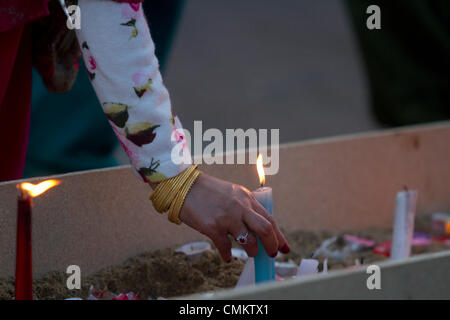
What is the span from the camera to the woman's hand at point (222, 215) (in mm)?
895

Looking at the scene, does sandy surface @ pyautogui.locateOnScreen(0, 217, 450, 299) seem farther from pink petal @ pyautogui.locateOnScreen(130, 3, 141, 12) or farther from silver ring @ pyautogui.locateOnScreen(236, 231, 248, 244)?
pink petal @ pyautogui.locateOnScreen(130, 3, 141, 12)

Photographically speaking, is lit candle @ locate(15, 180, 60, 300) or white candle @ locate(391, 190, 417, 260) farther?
white candle @ locate(391, 190, 417, 260)

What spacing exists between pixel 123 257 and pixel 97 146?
1.15 meters

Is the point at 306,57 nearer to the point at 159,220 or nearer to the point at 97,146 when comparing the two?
the point at 97,146

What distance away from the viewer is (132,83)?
2.99ft

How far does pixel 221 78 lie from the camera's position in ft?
14.0

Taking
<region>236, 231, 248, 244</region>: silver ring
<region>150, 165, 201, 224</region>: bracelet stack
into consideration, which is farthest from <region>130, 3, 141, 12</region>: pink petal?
<region>236, 231, 248, 244</region>: silver ring

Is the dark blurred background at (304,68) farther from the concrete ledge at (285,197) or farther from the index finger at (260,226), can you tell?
the index finger at (260,226)

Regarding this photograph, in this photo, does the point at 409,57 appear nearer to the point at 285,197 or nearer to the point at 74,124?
the point at 74,124

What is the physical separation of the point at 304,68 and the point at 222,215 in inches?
148

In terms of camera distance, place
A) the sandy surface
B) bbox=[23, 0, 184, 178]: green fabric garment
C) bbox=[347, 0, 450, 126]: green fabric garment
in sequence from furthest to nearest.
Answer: bbox=[347, 0, 450, 126]: green fabric garment
bbox=[23, 0, 184, 178]: green fabric garment
the sandy surface

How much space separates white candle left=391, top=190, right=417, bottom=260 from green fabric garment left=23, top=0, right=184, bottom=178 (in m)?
1.15

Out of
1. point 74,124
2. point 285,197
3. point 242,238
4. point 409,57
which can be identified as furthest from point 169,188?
point 409,57

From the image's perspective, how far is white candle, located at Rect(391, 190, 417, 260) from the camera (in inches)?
52.4
